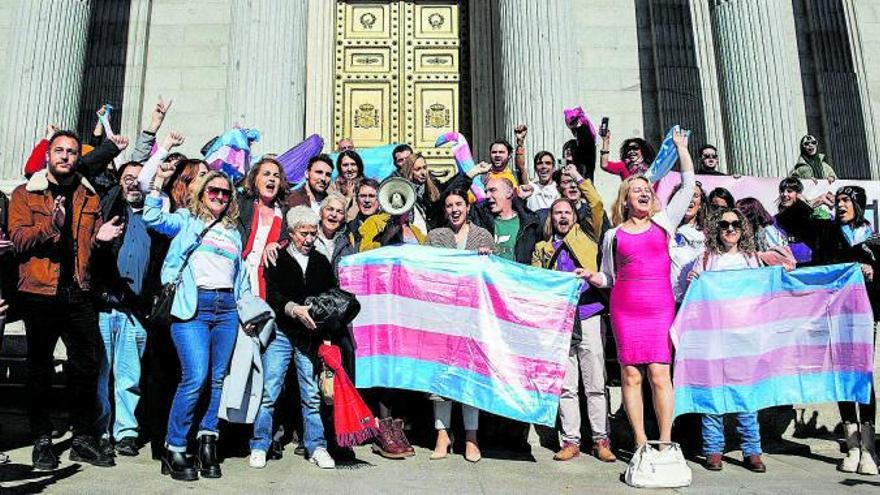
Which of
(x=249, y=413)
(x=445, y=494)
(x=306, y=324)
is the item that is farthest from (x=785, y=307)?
(x=249, y=413)

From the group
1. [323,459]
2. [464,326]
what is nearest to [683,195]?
[464,326]

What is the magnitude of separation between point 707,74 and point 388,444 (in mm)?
11596

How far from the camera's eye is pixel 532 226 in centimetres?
639

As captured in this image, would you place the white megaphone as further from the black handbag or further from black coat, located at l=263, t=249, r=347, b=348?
the black handbag

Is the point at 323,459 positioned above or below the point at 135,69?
below

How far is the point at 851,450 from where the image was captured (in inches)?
215

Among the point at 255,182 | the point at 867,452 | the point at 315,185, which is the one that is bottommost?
the point at 867,452

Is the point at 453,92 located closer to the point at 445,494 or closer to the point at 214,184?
the point at 214,184

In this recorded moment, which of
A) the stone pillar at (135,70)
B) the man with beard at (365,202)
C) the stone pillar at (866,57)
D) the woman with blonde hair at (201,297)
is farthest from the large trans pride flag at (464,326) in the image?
the stone pillar at (866,57)

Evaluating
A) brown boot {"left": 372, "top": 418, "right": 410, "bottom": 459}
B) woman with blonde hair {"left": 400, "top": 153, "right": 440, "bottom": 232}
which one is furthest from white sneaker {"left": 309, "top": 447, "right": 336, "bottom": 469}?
woman with blonde hair {"left": 400, "top": 153, "right": 440, "bottom": 232}

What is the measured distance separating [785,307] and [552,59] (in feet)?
18.3

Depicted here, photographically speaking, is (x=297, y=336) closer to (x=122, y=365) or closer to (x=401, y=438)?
(x=401, y=438)

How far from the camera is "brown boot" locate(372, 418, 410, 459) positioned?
5578 millimetres

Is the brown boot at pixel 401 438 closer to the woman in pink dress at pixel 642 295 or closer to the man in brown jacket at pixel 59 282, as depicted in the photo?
the woman in pink dress at pixel 642 295
